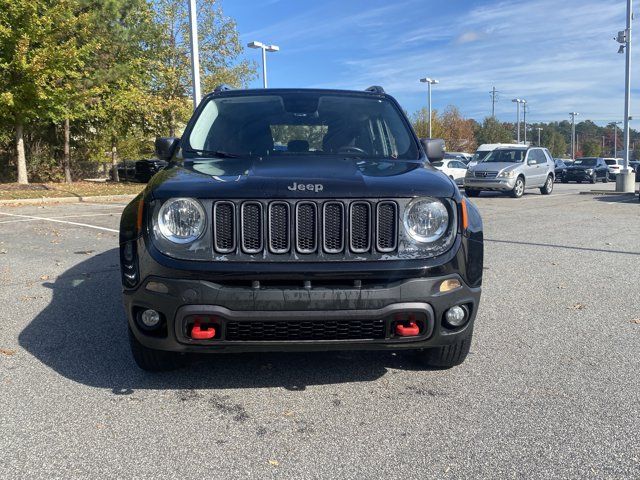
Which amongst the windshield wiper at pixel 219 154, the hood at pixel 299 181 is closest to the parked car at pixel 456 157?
the windshield wiper at pixel 219 154

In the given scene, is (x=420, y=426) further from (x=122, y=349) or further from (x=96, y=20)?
(x=96, y=20)

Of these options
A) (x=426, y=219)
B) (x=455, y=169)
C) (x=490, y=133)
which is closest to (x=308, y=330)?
(x=426, y=219)

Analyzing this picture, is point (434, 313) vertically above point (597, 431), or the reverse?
point (434, 313)

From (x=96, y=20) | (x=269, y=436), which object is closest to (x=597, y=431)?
(x=269, y=436)

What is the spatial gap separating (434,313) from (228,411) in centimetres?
125

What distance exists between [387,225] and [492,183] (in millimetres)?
18457

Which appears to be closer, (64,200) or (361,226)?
(361,226)

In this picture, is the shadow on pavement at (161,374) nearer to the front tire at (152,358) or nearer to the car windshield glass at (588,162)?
the front tire at (152,358)

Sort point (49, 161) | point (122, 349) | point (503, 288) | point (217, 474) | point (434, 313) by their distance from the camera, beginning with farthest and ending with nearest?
point (49, 161), point (503, 288), point (122, 349), point (434, 313), point (217, 474)

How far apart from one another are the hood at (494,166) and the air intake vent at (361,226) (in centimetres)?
1860

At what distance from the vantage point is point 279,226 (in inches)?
123

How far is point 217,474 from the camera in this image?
258cm

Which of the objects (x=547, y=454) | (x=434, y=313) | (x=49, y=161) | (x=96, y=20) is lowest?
(x=547, y=454)

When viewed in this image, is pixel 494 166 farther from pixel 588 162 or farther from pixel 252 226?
pixel 588 162
